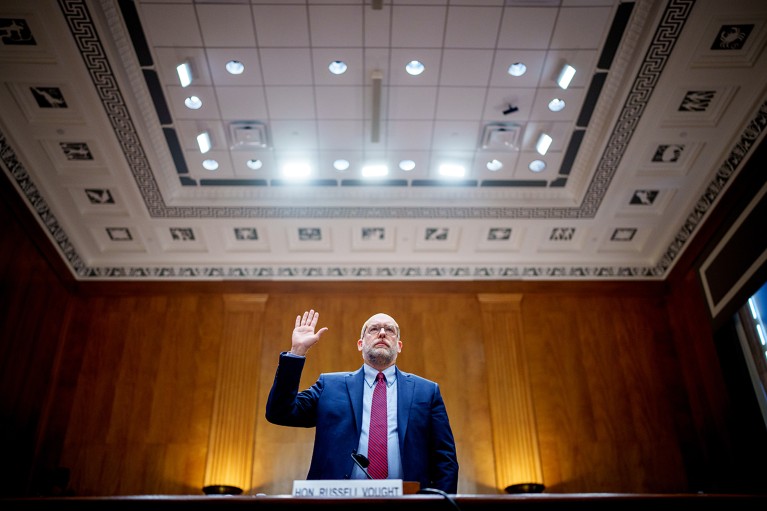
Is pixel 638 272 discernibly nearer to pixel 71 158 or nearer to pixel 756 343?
pixel 756 343

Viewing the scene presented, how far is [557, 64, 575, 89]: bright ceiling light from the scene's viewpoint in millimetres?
5887

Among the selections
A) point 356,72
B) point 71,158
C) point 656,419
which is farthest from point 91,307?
point 656,419

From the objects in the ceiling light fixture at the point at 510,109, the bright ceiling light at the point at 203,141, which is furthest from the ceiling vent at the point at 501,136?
the bright ceiling light at the point at 203,141

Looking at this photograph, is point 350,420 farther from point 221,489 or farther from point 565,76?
point 221,489

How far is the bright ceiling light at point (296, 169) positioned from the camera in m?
7.20

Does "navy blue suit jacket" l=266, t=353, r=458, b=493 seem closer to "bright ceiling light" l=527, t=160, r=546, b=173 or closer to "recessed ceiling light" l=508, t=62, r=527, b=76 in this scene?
"recessed ceiling light" l=508, t=62, r=527, b=76

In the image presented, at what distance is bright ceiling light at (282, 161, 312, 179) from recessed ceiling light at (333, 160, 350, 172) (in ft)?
1.07

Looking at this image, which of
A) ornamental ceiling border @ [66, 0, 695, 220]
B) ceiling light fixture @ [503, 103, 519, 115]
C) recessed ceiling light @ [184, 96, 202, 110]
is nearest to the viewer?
ornamental ceiling border @ [66, 0, 695, 220]

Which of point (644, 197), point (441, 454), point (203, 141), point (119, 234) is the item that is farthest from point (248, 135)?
point (644, 197)

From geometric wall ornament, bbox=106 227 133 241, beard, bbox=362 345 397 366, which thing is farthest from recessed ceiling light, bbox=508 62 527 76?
geometric wall ornament, bbox=106 227 133 241

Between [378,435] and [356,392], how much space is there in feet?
0.86

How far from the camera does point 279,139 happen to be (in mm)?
6891

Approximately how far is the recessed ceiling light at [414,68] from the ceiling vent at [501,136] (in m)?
1.11

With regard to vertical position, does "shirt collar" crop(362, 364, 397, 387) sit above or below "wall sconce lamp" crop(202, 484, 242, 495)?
below
